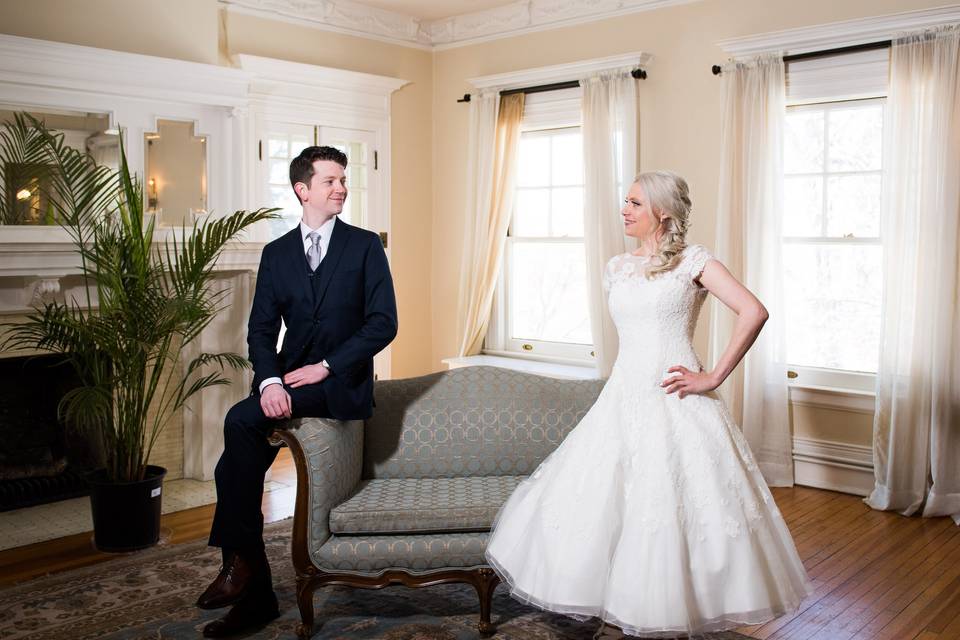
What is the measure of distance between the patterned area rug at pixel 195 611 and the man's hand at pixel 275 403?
765mm

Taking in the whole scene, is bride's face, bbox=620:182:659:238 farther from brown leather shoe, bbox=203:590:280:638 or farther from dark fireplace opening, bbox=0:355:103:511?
dark fireplace opening, bbox=0:355:103:511

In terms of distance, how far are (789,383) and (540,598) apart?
3127mm

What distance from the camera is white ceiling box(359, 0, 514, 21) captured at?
20.9 feet

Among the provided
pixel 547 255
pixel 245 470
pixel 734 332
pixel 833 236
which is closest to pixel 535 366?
pixel 547 255

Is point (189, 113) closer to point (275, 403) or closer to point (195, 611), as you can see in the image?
point (275, 403)

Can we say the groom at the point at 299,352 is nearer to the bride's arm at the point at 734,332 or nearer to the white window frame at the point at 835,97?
the bride's arm at the point at 734,332

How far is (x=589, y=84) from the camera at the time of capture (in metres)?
5.89

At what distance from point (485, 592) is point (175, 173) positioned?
309 cm

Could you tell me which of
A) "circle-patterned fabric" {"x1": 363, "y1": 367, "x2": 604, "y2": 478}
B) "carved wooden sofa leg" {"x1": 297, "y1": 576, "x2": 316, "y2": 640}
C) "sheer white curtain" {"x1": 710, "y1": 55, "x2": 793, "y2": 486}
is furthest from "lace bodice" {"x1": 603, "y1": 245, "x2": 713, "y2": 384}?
"sheer white curtain" {"x1": 710, "y1": 55, "x2": 793, "y2": 486}

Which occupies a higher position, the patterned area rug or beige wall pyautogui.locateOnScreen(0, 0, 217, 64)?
beige wall pyautogui.locateOnScreen(0, 0, 217, 64)

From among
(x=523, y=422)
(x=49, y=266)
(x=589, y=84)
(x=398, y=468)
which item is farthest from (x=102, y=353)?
(x=589, y=84)

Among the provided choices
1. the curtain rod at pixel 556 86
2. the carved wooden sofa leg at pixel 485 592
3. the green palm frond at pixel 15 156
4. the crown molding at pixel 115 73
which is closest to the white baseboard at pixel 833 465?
the curtain rod at pixel 556 86

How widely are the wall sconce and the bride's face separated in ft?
10.1

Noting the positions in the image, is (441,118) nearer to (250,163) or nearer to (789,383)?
(250,163)
